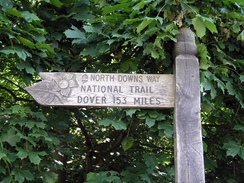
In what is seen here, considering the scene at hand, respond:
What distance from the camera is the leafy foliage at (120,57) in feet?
5.21

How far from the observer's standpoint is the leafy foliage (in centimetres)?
159

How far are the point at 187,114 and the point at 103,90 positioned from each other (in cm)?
42

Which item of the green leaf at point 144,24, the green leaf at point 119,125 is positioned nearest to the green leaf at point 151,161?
the green leaf at point 119,125

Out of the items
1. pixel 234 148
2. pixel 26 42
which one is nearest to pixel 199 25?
pixel 234 148

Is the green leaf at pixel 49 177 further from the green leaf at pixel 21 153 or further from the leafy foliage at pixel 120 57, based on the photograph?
the green leaf at pixel 21 153

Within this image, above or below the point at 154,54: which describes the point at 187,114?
below

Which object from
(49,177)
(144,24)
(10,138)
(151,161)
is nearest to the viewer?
(144,24)

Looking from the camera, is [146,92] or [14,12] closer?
[146,92]

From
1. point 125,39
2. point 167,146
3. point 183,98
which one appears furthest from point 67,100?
point 167,146

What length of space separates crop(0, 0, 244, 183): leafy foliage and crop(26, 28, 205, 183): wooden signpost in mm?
95

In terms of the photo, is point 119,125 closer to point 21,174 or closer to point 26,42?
point 21,174

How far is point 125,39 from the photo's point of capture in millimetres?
1670

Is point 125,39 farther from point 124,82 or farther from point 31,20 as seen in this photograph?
point 31,20

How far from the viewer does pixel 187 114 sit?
4.90 ft
